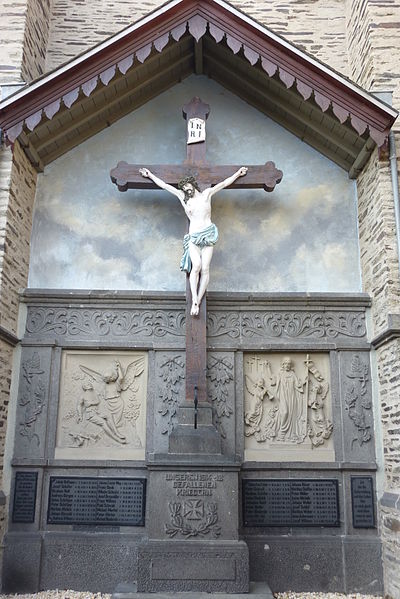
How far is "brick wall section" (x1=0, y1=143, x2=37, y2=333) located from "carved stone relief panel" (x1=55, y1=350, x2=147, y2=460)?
0.97m

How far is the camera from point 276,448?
7.66 meters

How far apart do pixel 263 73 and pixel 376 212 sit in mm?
2362

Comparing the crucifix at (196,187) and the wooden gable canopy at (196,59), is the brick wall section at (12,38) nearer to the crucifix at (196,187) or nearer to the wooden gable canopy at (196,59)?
the wooden gable canopy at (196,59)

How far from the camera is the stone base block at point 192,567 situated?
6227 millimetres

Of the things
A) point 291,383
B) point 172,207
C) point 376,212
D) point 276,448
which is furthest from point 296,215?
point 276,448

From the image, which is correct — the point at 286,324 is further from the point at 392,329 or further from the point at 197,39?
the point at 197,39

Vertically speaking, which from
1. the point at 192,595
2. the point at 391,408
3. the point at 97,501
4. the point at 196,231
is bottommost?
the point at 192,595

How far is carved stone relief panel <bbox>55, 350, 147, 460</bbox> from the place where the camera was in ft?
25.1

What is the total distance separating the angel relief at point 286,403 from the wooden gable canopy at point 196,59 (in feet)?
9.44

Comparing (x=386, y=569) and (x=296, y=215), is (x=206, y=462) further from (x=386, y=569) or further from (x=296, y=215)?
(x=296, y=215)

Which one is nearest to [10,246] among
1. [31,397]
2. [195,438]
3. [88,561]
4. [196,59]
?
[31,397]

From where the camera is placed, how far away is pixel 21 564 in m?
7.13

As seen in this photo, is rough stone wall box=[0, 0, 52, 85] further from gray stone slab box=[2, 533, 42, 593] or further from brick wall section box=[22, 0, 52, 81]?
gray stone slab box=[2, 533, 42, 593]

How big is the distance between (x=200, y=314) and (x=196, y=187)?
5.25ft
